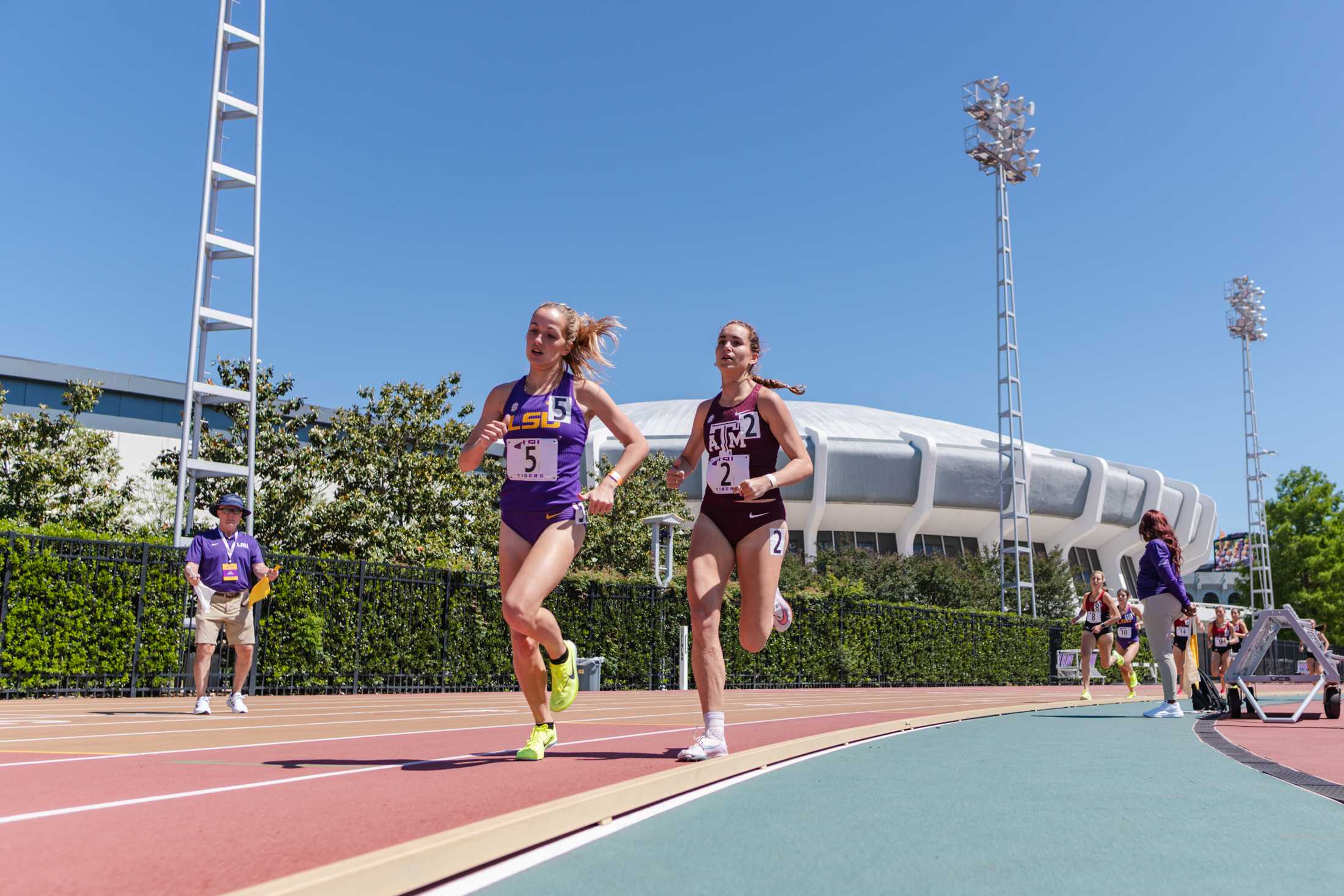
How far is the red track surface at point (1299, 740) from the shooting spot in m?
6.55

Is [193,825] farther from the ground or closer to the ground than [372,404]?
closer to the ground

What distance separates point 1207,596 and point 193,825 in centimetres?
15064

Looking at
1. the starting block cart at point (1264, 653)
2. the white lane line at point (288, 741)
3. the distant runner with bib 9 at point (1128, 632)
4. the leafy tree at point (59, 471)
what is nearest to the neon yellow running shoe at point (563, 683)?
the white lane line at point (288, 741)

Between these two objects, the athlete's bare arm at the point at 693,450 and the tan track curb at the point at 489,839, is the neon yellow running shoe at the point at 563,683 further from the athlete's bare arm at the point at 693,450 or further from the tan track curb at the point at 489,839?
the athlete's bare arm at the point at 693,450

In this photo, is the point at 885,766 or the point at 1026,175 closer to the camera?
the point at 885,766

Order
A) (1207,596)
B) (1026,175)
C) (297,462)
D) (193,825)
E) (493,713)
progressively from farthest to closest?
(1207,596) → (1026,175) → (297,462) → (493,713) → (193,825)

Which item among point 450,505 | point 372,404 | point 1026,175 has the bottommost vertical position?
point 450,505

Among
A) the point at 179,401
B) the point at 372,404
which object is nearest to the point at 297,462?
the point at 372,404

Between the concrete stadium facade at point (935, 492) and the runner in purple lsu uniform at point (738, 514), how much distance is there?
49384mm

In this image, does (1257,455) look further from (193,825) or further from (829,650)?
(193,825)

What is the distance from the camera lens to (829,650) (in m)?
23.4

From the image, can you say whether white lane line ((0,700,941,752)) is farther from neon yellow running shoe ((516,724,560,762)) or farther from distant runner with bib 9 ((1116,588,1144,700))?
distant runner with bib 9 ((1116,588,1144,700))

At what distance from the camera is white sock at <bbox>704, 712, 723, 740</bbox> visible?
5.72 meters

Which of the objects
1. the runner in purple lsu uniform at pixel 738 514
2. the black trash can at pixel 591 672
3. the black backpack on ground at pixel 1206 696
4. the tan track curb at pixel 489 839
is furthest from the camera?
the black trash can at pixel 591 672
